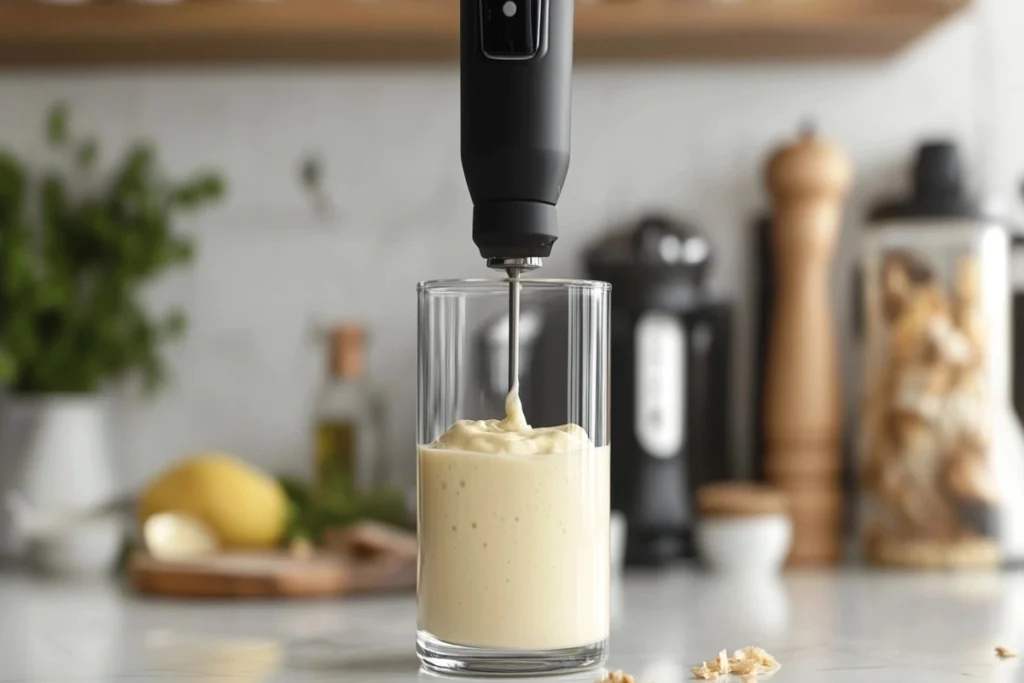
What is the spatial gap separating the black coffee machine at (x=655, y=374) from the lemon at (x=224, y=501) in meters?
0.35

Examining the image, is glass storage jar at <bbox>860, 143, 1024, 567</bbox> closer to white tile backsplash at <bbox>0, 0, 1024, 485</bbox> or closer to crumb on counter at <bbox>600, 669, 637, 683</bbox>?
white tile backsplash at <bbox>0, 0, 1024, 485</bbox>

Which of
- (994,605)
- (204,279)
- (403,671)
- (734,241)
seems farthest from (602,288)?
(204,279)

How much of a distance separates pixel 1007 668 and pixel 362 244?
0.90 meters

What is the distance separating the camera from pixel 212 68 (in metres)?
1.44

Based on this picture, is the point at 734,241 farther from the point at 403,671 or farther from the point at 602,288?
the point at 403,671

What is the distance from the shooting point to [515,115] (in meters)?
0.65

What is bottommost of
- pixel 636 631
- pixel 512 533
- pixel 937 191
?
pixel 636 631

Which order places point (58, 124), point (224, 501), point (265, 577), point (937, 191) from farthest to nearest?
point (58, 124)
point (937, 191)
point (224, 501)
point (265, 577)

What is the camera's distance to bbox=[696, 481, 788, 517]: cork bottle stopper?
119cm

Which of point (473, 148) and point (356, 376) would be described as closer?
point (473, 148)

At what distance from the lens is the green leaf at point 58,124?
1.39 m

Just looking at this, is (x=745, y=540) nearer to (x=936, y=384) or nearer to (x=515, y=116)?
(x=936, y=384)

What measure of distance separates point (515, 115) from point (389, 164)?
809 mm

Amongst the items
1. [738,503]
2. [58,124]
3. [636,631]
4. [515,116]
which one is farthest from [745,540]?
[58,124]
